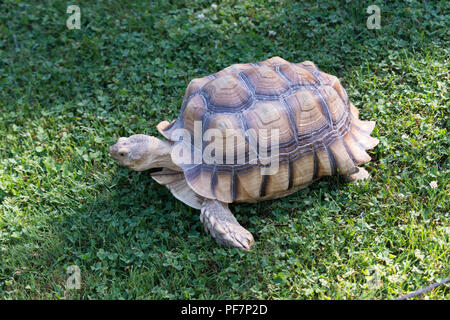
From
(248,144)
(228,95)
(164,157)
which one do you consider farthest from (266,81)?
(164,157)

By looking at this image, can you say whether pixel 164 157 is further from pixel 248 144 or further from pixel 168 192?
pixel 248 144

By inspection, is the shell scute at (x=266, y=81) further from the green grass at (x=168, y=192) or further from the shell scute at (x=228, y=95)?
the green grass at (x=168, y=192)

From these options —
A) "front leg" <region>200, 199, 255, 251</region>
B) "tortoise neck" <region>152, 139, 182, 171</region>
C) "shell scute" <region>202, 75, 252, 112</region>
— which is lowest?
"front leg" <region>200, 199, 255, 251</region>

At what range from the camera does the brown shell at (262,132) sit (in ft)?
10.5

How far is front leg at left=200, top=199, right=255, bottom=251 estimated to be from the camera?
3127 millimetres

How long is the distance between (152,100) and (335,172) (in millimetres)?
1829

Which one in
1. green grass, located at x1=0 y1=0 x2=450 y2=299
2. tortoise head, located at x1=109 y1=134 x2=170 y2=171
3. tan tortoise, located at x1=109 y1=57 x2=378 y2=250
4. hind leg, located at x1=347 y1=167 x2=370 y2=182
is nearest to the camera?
green grass, located at x1=0 y1=0 x2=450 y2=299

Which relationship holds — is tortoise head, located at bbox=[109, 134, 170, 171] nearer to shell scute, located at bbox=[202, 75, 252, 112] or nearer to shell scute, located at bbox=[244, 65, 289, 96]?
shell scute, located at bbox=[202, 75, 252, 112]

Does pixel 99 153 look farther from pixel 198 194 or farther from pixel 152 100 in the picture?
pixel 198 194

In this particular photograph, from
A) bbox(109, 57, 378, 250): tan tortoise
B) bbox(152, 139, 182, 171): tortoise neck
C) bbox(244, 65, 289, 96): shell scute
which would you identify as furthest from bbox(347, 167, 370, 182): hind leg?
bbox(152, 139, 182, 171): tortoise neck

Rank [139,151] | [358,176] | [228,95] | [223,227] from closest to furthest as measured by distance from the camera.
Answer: [223,227]
[228,95]
[139,151]
[358,176]

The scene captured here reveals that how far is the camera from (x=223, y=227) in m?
3.14

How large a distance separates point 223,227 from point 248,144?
582 mm

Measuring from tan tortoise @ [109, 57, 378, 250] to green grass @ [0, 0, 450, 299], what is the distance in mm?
159
